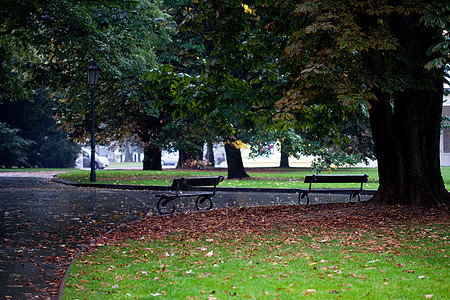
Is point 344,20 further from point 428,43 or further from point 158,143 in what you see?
point 158,143

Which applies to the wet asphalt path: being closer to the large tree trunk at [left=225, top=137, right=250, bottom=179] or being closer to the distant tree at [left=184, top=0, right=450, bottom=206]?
the distant tree at [left=184, top=0, right=450, bottom=206]

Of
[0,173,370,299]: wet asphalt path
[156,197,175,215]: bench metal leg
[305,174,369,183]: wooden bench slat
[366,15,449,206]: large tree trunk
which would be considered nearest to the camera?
[0,173,370,299]: wet asphalt path

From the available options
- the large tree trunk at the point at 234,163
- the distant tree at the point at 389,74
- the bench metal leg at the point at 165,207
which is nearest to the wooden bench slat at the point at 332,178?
the distant tree at the point at 389,74

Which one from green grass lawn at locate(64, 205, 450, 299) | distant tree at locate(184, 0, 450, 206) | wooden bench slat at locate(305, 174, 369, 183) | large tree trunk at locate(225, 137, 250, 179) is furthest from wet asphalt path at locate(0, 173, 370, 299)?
large tree trunk at locate(225, 137, 250, 179)

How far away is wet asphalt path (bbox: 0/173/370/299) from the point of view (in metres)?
6.65

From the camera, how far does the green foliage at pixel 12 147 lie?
41562 mm

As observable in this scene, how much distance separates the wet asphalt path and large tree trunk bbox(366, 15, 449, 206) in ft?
17.5

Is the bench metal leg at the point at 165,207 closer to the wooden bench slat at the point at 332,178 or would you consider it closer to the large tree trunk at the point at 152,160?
the wooden bench slat at the point at 332,178

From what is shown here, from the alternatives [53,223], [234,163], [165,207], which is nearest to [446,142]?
[234,163]

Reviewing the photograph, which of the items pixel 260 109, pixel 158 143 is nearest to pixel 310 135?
pixel 260 109

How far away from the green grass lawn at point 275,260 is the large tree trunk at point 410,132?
1.18m

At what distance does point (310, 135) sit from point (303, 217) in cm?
292

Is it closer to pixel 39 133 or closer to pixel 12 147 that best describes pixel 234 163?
pixel 12 147

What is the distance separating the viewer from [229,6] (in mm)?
11281
